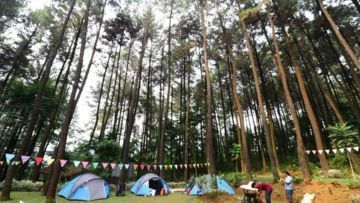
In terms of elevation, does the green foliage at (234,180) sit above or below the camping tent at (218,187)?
above

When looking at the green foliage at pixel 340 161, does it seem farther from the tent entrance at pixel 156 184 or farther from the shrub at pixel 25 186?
→ the shrub at pixel 25 186

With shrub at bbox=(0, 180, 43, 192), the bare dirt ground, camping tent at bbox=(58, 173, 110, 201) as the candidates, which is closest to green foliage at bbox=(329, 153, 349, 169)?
the bare dirt ground

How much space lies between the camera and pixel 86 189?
11078 millimetres

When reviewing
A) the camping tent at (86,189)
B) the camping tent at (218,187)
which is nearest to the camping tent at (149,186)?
the camping tent at (218,187)

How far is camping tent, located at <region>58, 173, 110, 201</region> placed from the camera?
10.9 meters

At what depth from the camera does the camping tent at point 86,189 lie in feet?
35.8

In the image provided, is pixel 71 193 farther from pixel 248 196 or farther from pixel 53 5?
pixel 53 5

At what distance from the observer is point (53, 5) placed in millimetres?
15539

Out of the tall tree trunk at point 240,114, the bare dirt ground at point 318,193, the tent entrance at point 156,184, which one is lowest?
the bare dirt ground at point 318,193

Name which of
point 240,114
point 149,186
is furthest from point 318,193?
point 149,186

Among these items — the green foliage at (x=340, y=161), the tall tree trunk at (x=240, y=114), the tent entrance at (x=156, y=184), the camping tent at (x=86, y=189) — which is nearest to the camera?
the camping tent at (x=86, y=189)

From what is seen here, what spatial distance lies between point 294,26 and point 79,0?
1547 cm

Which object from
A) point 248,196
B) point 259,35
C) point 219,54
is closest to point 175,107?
point 219,54

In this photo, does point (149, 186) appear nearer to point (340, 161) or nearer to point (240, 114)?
point (240, 114)
